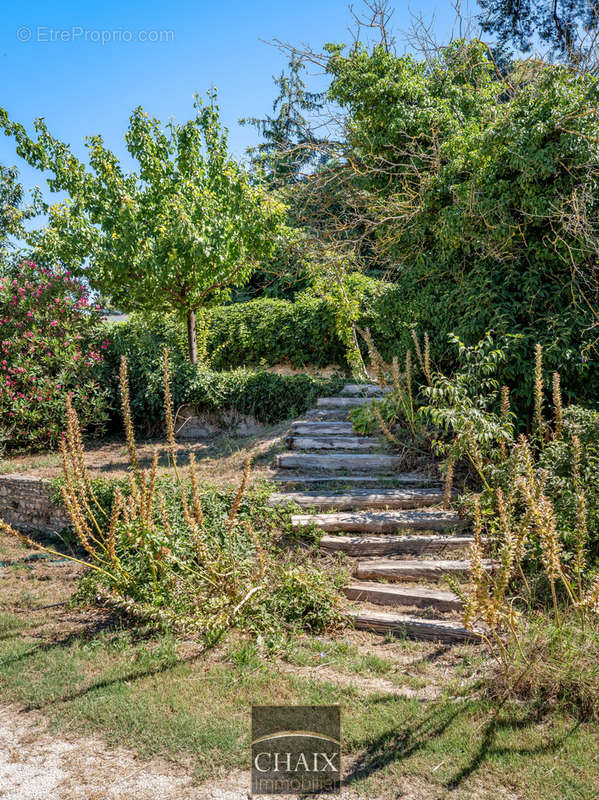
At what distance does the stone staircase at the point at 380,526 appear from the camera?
13.7 feet

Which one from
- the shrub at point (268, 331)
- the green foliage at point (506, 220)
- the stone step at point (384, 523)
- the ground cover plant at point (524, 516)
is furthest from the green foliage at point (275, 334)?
the stone step at point (384, 523)

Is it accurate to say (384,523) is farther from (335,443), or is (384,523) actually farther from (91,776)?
(91,776)

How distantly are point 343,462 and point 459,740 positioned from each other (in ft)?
13.7

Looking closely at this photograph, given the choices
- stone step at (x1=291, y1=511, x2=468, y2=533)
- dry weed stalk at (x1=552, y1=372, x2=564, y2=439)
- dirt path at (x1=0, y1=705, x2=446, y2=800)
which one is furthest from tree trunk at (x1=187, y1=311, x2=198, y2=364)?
dirt path at (x1=0, y1=705, x2=446, y2=800)

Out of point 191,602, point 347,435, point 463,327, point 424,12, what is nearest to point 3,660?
point 191,602

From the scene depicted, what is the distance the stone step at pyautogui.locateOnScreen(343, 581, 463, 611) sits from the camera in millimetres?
4195

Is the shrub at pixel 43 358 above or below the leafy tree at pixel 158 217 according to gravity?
below

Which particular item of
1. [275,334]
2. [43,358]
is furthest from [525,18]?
[43,358]

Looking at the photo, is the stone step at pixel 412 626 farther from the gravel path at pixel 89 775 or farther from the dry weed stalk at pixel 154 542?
the gravel path at pixel 89 775

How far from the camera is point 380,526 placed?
5246 mm

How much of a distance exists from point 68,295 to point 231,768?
31.5ft

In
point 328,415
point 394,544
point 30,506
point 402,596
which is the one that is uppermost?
point 328,415

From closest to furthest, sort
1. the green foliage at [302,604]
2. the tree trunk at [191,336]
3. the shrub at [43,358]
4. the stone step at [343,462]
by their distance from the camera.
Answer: the green foliage at [302,604] < the stone step at [343,462] < the shrub at [43,358] < the tree trunk at [191,336]

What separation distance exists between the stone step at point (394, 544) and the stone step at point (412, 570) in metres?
0.20
